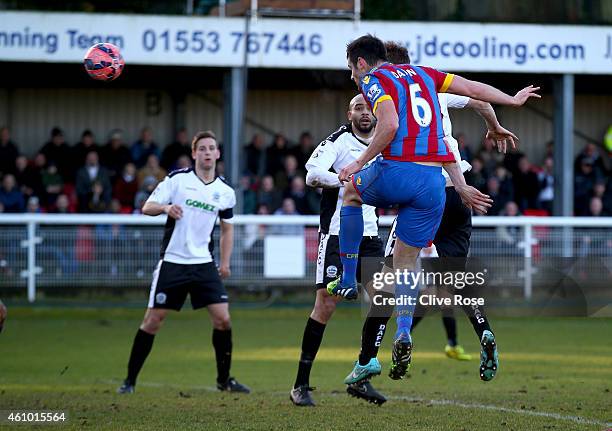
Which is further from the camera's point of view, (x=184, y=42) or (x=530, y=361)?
(x=184, y=42)

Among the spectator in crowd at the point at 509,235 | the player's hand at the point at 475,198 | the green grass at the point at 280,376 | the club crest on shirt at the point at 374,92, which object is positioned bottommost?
the green grass at the point at 280,376

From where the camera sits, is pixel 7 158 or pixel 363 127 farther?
pixel 7 158

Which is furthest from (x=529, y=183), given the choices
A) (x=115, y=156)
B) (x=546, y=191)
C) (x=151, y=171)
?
(x=115, y=156)

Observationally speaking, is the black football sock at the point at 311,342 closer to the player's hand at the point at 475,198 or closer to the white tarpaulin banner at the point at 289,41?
the player's hand at the point at 475,198

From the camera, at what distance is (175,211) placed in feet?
36.7

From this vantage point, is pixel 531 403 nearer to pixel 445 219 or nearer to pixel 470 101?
pixel 445 219

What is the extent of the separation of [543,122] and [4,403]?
797 inches

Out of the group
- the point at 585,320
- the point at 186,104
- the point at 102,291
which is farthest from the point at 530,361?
the point at 186,104

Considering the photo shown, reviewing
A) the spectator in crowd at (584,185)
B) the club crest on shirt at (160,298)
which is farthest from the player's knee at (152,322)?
the spectator in crowd at (584,185)

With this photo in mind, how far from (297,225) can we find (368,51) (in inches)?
447

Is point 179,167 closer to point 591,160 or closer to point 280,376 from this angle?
point 591,160

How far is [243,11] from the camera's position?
2141cm

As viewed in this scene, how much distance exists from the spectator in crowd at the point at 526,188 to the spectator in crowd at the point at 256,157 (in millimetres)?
4996

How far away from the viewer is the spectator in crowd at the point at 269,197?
71.2 ft
